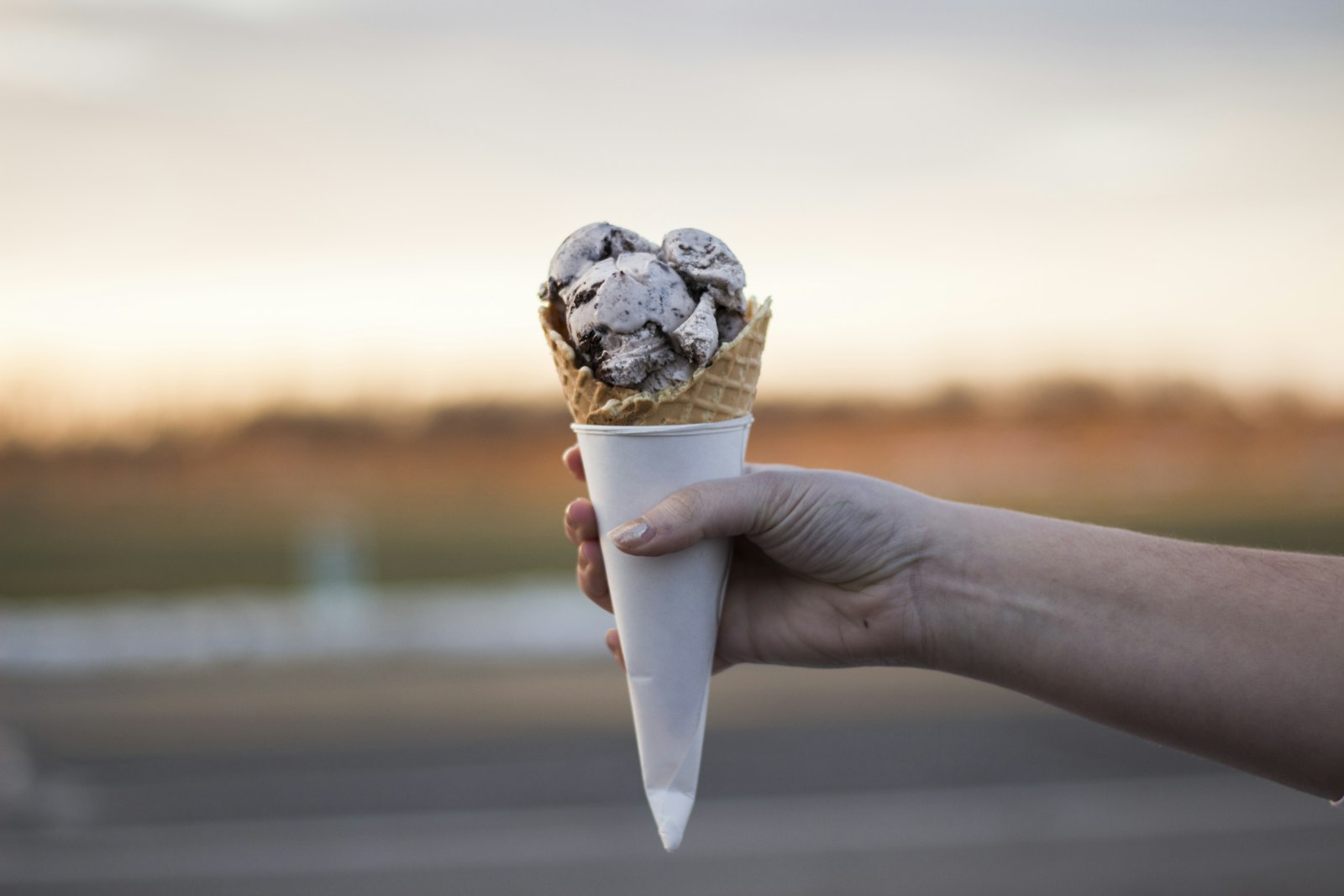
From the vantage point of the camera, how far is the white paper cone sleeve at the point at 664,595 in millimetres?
2008

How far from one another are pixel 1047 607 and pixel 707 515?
0.73m

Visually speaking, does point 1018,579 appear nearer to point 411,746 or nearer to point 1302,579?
point 1302,579

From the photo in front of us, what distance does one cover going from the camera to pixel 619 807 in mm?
6934

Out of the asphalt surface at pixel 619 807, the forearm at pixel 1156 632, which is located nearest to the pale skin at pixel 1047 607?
the forearm at pixel 1156 632

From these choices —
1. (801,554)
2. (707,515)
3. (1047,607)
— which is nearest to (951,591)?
(1047,607)

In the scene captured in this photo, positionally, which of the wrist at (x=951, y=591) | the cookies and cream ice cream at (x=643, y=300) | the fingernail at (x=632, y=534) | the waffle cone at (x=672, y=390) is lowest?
the wrist at (x=951, y=591)

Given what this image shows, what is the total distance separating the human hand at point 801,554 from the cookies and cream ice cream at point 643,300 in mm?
262

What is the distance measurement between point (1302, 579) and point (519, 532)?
85.1ft

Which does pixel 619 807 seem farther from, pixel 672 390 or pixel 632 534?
pixel 672 390

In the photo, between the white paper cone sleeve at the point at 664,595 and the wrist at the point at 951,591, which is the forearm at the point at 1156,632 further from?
the white paper cone sleeve at the point at 664,595

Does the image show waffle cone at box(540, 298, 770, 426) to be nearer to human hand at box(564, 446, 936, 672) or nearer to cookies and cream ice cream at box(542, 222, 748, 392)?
cookies and cream ice cream at box(542, 222, 748, 392)

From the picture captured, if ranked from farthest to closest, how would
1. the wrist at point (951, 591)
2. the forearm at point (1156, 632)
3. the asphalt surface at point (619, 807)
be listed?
the asphalt surface at point (619, 807) < the wrist at point (951, 591) < the forearm at point (1156, 632)

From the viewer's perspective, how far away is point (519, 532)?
89.6ft

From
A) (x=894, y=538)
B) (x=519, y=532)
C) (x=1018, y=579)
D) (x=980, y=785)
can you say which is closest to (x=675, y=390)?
(x=894, y=538)
